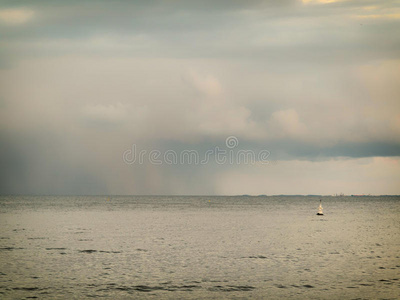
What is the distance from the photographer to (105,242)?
231 feet

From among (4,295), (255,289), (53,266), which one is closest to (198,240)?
(53,266)

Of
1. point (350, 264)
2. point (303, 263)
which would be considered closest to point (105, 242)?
point (303, 263)

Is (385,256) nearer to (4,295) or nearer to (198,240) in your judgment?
(198,240)

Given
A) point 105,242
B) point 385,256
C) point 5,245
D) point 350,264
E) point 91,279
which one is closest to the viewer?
point 91,279

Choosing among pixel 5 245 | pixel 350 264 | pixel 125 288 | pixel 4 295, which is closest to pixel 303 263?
pixel 350 264

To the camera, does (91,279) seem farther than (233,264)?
No

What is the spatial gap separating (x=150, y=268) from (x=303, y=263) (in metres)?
16.5

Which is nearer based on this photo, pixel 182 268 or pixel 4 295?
pixel 4 295

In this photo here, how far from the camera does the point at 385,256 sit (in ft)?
192

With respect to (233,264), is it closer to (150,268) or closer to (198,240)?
(150,268)

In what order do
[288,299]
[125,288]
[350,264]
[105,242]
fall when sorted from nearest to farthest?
[288,299] < [125,288] < [350,264] < [105,242]

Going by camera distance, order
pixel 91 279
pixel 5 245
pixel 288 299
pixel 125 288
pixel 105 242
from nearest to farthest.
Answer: pixel 288 299 → pixel 125 288 → pixel 91 279 → pixel 5 245 → pixel 105 242

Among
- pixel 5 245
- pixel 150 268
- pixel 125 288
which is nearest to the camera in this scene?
pixel 125 288

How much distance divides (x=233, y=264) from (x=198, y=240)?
24.6 metres
